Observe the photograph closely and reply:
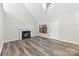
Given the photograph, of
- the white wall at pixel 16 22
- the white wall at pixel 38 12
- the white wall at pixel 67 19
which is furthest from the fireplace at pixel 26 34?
the white wall at pixel 67 19

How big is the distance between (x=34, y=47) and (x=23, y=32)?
0.58m

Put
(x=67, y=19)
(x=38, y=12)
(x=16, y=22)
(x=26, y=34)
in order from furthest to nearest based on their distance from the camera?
(x=67, y=19), (x=38, y=12), (x=26, y=34), (x=16, y=22)

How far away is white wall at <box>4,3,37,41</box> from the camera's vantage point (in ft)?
7.66

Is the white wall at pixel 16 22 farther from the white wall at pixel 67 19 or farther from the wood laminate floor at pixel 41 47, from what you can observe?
the white wall at pixel 67 19

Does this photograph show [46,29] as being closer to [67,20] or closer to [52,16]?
[52,16]

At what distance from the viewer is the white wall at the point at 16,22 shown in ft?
7.66

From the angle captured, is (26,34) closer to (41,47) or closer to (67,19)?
(41,47)

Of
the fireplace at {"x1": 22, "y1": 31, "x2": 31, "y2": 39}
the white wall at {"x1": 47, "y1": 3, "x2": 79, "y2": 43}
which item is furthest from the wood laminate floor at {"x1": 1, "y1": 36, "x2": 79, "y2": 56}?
the white wall at {"x1": 47, "y1": 3, "x2": 79, "y2": 43}

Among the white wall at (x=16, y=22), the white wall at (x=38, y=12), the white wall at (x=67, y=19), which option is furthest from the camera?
the white wall at (x=67, y=19)

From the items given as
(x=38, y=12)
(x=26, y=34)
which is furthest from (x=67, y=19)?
(x=26, y=34)

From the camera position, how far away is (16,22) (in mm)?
2416

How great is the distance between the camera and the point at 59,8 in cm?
296

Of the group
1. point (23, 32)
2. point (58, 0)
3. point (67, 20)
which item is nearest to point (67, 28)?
point (67, 20)

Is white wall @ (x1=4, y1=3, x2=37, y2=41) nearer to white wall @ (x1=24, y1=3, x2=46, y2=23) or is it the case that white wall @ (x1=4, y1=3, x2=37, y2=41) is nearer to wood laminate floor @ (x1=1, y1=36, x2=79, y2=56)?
white wall @ (x1=24, y1=3, x2=46, y2=23)
